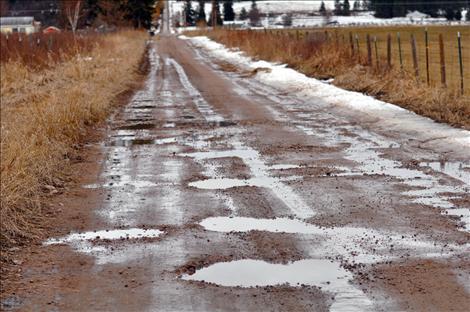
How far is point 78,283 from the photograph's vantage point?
200 inches

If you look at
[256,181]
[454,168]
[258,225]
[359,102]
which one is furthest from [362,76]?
[258,225]

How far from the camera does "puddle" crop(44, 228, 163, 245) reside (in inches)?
242

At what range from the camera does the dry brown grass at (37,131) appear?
668 cm

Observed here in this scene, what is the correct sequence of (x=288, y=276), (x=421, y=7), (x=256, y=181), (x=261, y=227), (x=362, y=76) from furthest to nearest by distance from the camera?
(x=421, y=7), (x=362, y=76), (x=256, y=181), (x=261, y=227), (x=288, y=276)

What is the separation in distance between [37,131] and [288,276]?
20.5 ft

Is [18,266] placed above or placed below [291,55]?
below

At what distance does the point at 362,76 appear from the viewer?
64.2 feet

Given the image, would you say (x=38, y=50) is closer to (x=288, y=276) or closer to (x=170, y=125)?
(x=170, y=125)

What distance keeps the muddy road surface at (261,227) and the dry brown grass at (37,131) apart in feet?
1.27

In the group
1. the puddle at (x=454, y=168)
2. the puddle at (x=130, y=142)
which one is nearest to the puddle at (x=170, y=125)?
the puddle at (x=130, y=142)

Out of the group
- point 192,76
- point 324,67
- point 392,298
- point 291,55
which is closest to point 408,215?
point 392,298

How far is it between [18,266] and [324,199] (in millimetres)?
3252

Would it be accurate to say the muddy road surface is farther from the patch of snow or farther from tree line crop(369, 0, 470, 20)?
tree line crop(369, 0, 470, 20)

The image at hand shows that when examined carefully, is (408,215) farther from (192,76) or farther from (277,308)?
(192,76)
